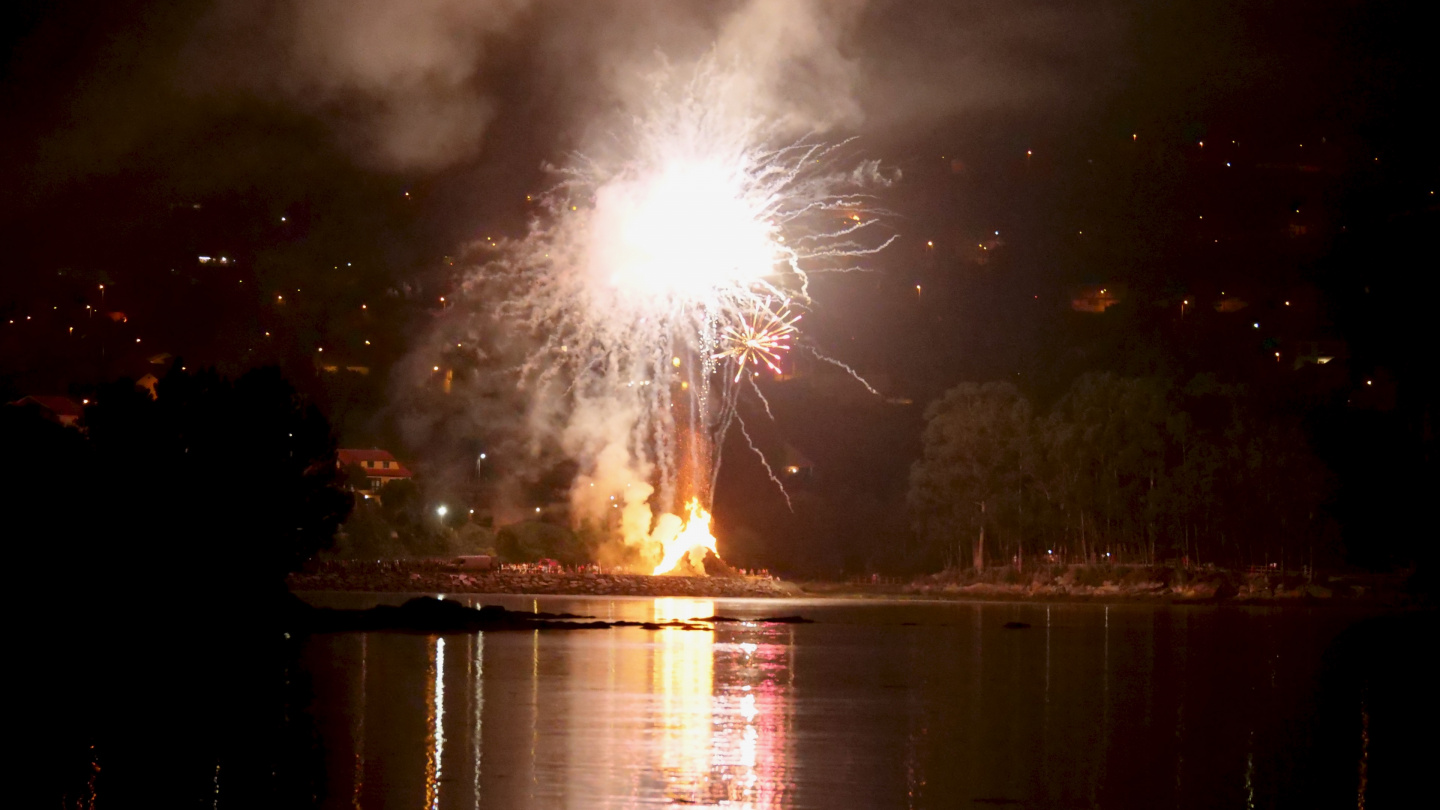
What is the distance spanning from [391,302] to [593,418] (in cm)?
4417

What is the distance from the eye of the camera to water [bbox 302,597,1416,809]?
17.5 metres

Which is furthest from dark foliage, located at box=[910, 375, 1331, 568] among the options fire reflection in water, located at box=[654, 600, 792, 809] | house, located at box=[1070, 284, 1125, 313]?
fire reflection in water, located at box=[654, 600, 792, 809]

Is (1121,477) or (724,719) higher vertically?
(1121,477)

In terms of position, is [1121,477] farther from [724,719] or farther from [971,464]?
[724,719]

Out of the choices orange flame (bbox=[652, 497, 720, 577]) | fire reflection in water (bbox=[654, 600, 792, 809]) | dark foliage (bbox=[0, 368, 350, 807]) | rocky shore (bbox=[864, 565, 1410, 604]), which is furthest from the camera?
orange flame (bbox=[652, 497, 720, 577])

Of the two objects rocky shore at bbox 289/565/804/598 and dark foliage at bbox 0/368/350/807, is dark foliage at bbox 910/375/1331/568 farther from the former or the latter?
dark foliage at bbox 0/368/350/807

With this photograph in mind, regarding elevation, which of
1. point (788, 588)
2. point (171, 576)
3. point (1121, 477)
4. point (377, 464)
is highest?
point (377, 464)

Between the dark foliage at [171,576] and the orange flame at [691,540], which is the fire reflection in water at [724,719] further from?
the orange flame at [691,540]

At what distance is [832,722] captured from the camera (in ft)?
79.5

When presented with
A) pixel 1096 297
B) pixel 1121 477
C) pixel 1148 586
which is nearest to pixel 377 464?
pixel 1121 477

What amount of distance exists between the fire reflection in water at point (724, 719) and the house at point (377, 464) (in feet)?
206

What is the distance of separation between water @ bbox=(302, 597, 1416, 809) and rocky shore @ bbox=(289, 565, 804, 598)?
33589 millimetres

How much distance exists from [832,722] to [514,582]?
58.5 metres

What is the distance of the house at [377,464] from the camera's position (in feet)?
337
